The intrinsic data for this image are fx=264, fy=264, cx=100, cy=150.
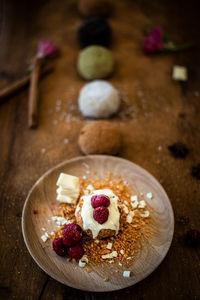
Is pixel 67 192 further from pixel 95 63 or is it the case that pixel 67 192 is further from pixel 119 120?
pixel 95 63

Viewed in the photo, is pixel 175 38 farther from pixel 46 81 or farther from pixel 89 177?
pixel 89 177

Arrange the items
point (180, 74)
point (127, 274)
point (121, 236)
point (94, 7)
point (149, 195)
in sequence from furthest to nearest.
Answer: point (94, 7)
point (180, 74)
point (149, 195)
point (121, 236)
point (127, 274)

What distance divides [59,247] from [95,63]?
118 cm

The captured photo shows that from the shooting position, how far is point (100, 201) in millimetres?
1069

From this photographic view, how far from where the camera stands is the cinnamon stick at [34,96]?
159 centimetres

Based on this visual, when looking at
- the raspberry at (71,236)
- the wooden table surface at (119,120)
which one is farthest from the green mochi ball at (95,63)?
the raspberry at (71,236)

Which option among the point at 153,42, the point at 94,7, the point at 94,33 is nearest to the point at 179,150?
the point at 153,42

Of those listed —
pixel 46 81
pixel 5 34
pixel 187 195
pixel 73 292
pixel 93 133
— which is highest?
pixel 5 34

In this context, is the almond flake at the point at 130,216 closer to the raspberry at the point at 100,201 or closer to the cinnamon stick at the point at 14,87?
the raspberry at the point at 100,201

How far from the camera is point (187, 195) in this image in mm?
1326

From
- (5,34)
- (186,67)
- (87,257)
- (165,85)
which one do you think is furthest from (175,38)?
(87,257)

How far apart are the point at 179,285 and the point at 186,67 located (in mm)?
1432

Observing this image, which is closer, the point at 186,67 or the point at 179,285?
the point at 179,285

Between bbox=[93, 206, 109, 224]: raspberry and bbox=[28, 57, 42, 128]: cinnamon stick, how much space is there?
30.3 inches
